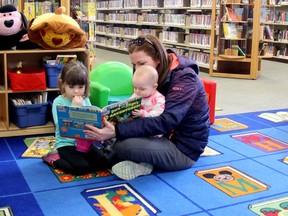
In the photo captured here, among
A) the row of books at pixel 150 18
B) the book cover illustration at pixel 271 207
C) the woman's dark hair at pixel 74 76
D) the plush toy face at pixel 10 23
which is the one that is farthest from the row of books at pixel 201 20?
the book cover illustration at pixel 271 207

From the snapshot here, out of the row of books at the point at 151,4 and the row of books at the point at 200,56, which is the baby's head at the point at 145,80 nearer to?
the row of books at the point at 151,4

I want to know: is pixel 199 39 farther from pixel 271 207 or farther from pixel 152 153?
pixel 271 207

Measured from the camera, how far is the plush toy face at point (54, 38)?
348 cm

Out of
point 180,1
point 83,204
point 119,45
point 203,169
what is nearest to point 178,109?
point 203,169

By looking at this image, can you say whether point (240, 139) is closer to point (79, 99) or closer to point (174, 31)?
point (79, 99)

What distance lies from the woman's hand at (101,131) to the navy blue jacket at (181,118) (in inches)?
1.9

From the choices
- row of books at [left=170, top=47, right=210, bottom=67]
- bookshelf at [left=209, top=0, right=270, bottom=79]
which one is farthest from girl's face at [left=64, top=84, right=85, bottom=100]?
row of books at [left=170, top=47, right=210, bottom=67]

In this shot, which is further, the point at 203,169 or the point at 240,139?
the point at 240,139

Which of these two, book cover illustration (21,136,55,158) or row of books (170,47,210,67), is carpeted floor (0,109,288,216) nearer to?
book cover illustration (21,136,55,158)

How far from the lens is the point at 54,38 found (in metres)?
3.51

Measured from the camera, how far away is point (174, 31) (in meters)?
9.26

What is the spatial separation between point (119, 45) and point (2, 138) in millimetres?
8926

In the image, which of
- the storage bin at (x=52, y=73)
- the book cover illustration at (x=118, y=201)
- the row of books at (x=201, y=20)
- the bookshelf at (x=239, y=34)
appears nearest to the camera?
the book cover illustration at (x=118, y=201)

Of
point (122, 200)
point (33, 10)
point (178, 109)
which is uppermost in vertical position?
point (33, 10)
